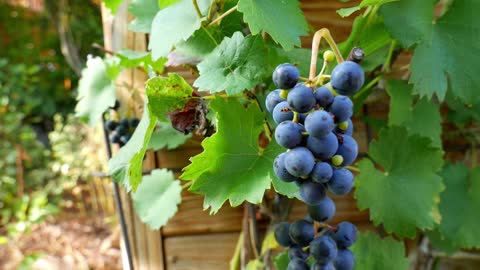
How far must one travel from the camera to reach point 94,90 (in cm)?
96

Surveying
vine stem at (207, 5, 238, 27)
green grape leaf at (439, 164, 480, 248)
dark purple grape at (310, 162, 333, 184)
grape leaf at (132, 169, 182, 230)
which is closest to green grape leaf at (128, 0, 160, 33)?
vine stem at (207, 5, 238, 27)

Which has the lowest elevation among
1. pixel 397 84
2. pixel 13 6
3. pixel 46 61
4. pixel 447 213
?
pixel 46 61

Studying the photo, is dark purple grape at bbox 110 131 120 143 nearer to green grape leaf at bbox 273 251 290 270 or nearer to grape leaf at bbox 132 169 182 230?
grape leaf at bbox 132 169 182 230

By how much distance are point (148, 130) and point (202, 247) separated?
17.5 inches

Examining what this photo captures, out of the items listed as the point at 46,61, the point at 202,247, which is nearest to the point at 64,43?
the point at 46,61

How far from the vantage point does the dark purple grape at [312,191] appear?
54 centimetres

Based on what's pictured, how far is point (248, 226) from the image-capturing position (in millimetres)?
958

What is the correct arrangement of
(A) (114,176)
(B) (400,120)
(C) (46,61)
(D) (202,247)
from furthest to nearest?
1. (C) (46,61)
2. (D) (202,247)
3. (B) (400,120)
4. (A) (114,176)

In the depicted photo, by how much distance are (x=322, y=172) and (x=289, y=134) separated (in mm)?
56

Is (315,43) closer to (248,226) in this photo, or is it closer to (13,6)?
(248,226)

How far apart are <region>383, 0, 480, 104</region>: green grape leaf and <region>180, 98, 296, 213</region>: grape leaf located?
26 centimetres

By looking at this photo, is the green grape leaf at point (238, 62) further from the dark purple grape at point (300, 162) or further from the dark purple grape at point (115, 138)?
the dark purple grape at point (115, 138)

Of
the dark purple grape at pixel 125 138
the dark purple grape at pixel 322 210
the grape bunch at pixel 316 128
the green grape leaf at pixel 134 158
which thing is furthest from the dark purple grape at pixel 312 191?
the dark purple grape at pixel 125 138

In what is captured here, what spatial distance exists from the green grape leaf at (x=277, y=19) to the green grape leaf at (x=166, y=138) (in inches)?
13.5
